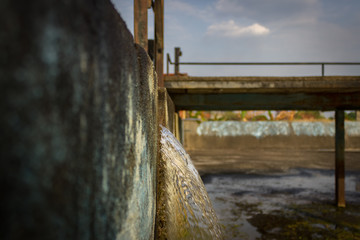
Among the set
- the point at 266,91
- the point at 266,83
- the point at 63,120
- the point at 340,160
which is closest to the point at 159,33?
the point at 266,83

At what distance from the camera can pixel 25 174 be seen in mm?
363

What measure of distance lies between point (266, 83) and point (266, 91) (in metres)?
0.57

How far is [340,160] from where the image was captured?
6871 mm

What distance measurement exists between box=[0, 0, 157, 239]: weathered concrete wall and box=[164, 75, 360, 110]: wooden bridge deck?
4877 millimetres

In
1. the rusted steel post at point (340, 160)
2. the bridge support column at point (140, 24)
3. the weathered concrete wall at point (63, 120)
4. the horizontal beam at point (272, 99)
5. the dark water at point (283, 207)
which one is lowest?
the dark water at point (283, 207)

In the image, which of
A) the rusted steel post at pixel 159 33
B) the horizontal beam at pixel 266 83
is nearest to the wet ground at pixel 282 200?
the horizontal beam at pixel 266 83

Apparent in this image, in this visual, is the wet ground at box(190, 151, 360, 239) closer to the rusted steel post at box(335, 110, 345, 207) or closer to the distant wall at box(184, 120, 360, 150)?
the rusted steel post at box(335, 110, 345, 207)

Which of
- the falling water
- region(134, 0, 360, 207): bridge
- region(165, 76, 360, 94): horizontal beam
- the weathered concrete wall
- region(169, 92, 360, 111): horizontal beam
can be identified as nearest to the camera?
the weathered concrete wall

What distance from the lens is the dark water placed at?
5026 millimetres

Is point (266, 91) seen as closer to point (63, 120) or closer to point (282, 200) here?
point (282, 200)

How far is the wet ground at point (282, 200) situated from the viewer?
5.09 meters

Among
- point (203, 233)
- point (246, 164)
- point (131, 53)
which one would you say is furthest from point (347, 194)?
point (131, 53)

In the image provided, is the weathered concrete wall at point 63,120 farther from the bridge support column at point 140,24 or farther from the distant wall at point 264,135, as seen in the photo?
the distant wall at point 264,135

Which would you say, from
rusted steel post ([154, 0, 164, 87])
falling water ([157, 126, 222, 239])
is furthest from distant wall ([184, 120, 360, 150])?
falling water ([157, 126, 222, 239])
